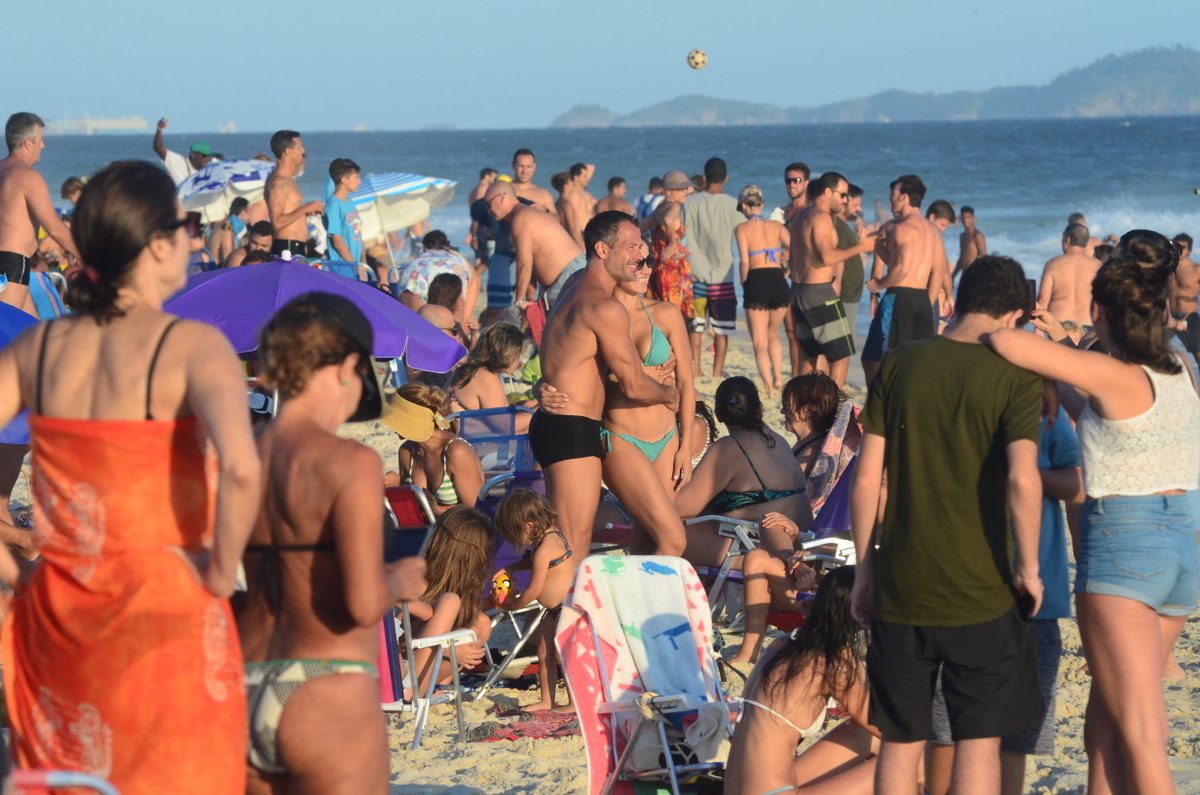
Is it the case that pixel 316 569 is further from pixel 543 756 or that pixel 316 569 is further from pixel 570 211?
pixel 570 211

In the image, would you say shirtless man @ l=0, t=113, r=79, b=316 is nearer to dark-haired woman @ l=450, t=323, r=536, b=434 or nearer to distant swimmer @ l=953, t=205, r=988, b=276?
dark-haired woman @ l=450, t=323, r=536, b=434

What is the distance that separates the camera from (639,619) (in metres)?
4.06

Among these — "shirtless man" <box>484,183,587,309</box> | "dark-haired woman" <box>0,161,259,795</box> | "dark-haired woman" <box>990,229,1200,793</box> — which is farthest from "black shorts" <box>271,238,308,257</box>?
"dark-haired woman" <box>0,161,259,795</box>

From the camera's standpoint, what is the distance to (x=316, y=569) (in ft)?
8.04

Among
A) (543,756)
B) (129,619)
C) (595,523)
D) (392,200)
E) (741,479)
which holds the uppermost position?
(392,200)

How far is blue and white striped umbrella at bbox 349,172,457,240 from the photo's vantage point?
13.0 meters

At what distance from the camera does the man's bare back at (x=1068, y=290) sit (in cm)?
994

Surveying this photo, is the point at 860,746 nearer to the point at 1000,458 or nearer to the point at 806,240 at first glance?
the point at 1000,458

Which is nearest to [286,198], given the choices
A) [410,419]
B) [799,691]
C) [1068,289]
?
[410,419]

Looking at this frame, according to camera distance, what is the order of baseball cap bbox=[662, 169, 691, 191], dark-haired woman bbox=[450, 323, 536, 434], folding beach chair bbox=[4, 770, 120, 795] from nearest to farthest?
folding beach chair bbox=[4, 770, 120, 795] < dark-haired woman bbox=[450, 323, 536, 434] < baseball cap bbox=[662, 169, 691, 191]

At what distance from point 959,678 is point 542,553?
202cm

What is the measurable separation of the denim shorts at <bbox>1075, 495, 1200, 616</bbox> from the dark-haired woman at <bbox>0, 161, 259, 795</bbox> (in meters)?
2.07

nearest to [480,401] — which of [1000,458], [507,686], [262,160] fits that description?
[507,686]

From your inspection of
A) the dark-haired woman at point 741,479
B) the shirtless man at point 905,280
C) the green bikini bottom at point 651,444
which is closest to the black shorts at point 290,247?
the shirtless man at point 905,280
